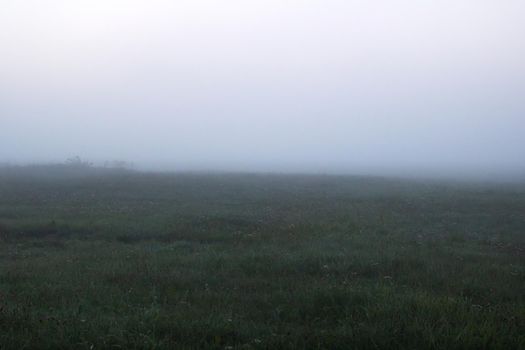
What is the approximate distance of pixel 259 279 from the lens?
10.1m

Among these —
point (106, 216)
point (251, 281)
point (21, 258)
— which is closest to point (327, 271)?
point (251, 281)

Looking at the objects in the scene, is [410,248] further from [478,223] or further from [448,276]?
[478,223]

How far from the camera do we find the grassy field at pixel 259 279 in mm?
6543

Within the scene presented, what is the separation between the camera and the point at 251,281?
9.88 metres

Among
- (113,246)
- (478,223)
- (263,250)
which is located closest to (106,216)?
(113,246)

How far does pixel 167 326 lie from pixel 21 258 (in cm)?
747

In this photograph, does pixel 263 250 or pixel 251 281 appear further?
pixel 263 250

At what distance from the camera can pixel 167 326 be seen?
6.85 m

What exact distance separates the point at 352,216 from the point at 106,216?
10357 mm

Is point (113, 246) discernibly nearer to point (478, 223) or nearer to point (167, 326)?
point (167, 326)

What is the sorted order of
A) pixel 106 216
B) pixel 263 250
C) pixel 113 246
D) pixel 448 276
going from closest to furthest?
pixel 448 276, pixel 263 250, pixel 113 246, pixel 106 216

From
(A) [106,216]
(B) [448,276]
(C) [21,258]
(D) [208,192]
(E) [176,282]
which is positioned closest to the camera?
(E) [176,282]

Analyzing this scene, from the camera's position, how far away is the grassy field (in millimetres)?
6543

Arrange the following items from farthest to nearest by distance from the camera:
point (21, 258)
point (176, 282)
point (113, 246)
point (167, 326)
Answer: point (113, 246)
point (21, 258)
point (176, 282)
point (167, 326)
